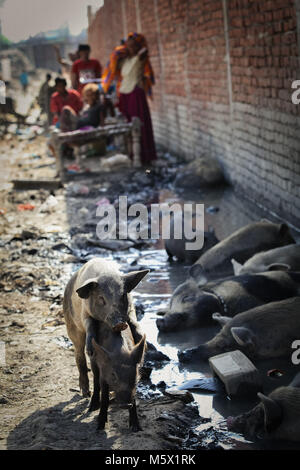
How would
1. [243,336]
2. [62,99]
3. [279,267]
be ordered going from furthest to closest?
[62,99] → [279,267] → [243,336]

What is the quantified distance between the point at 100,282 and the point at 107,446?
2.92 ft

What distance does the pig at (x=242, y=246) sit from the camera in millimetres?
6465

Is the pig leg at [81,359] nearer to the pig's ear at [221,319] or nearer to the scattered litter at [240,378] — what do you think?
the scattered litter at [240,378]

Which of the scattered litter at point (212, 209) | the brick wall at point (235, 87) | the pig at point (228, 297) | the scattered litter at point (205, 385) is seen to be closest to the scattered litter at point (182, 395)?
the scattered litter at point (205, 385)

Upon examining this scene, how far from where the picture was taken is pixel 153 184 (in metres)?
10.9

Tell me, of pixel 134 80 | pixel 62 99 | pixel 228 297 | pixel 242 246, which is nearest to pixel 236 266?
pixel 242 246

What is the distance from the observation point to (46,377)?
4.58m

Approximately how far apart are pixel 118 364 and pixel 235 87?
694 cm

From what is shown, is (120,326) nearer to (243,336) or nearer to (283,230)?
(243,336)

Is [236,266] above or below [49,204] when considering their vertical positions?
below

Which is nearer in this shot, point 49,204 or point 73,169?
point 49,204

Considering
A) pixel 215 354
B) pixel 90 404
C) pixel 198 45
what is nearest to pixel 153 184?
pixel 198 45

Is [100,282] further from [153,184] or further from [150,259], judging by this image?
[153,184]

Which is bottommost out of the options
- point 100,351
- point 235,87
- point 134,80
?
point 100,351
